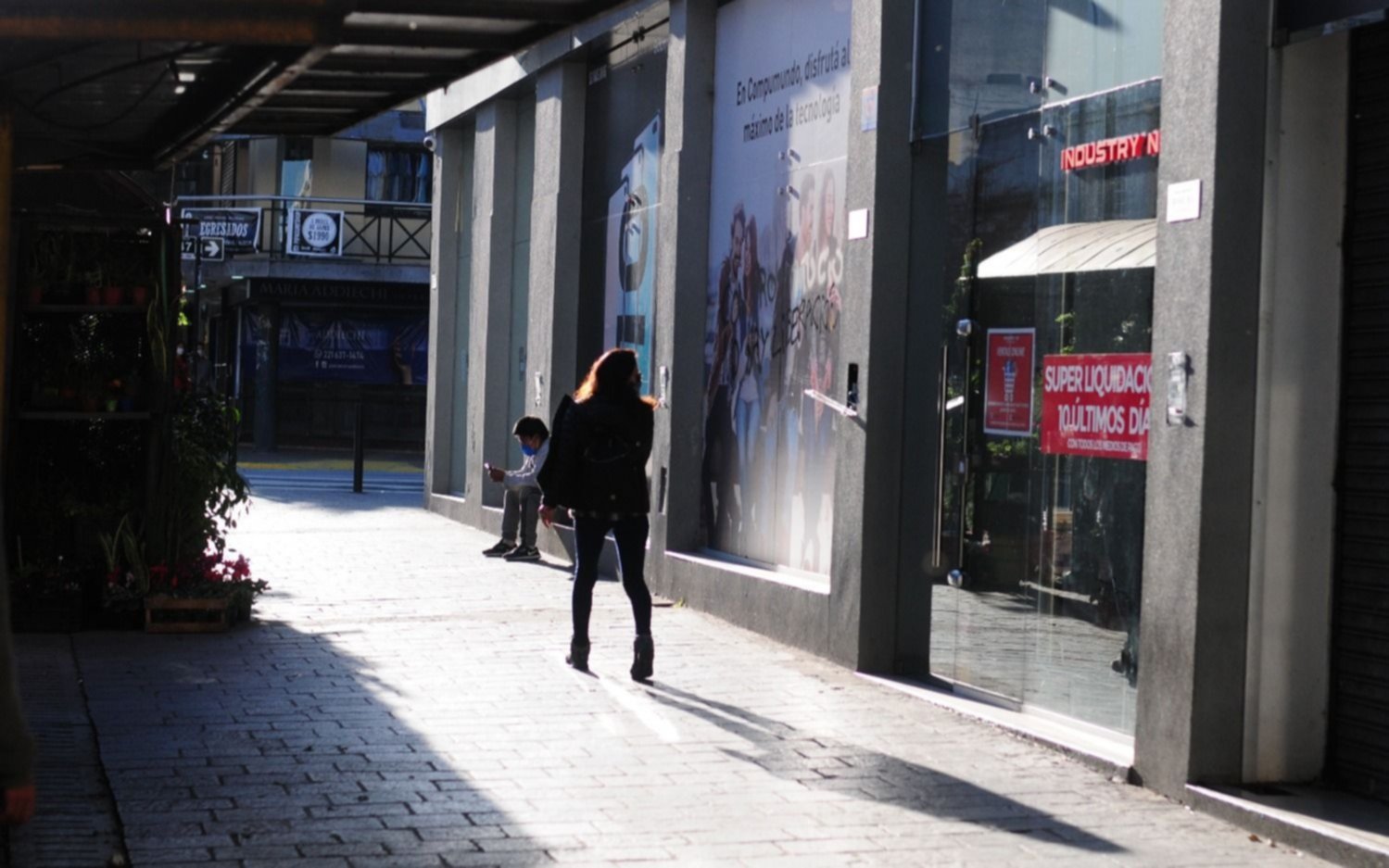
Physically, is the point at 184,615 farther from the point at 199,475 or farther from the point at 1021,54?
the point at 1021,54

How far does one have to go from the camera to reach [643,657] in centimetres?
979

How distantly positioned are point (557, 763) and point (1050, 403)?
9.05ft

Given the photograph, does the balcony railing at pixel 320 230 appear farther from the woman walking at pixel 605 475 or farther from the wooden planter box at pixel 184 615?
the woman walking at pixel 605 475

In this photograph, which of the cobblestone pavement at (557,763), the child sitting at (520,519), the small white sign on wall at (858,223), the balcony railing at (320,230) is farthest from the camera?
the balcony railing at (320,230)

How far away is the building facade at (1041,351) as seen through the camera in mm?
7207

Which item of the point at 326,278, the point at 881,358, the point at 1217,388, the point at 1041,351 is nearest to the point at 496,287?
the point at 881,358

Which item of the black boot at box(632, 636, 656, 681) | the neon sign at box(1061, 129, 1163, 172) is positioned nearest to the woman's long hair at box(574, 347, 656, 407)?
the black boot at box(632, 636, 656, 681)

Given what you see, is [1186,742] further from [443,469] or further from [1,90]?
[443,469]

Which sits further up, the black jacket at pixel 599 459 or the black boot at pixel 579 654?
the black jacket at pixel 599 459

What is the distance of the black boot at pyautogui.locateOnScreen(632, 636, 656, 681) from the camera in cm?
979

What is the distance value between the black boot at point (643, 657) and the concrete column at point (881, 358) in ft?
3.88

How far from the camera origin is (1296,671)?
7.33 meters

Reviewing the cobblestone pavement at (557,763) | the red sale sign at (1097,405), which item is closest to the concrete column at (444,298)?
the cobblestone pavement at (557,763)

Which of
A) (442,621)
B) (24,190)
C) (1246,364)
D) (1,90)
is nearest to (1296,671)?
(1246,364)
